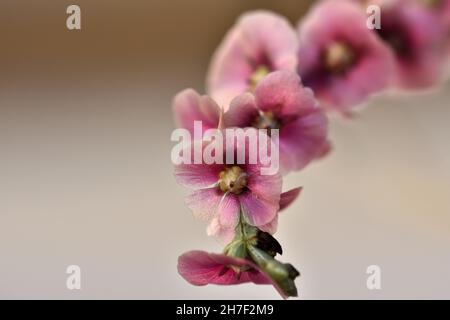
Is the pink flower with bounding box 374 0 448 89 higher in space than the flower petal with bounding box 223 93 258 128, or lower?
higher

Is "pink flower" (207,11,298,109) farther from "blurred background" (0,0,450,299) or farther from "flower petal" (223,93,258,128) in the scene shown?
"blurred background" (0,0,450,299)

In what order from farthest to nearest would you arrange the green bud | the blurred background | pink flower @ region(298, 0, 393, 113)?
the blurred background → pink flower @ region(298, 0, 393, 113) → the green bud

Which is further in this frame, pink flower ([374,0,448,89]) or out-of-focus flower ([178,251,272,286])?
pink flower ([374,0,448,89])

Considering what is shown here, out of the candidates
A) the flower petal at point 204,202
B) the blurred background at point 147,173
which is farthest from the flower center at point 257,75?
the blurred background at point 147,173

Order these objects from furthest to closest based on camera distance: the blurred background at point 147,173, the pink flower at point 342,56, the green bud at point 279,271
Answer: the blurred background at point 147,173 → the pink flower at point 342,56 → the green bud at point 279,271

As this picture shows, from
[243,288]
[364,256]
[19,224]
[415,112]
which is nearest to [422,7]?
[243,288]

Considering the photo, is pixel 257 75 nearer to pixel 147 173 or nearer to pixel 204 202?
pixel 204 202

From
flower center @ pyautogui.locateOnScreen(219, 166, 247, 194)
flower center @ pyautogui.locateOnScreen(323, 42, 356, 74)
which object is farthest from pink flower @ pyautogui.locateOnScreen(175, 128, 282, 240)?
flower center @ pyautogui.locateOnScreen(323, 42, 356, 74)

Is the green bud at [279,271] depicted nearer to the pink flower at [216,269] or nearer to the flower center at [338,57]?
the pink flower at [216,269]
